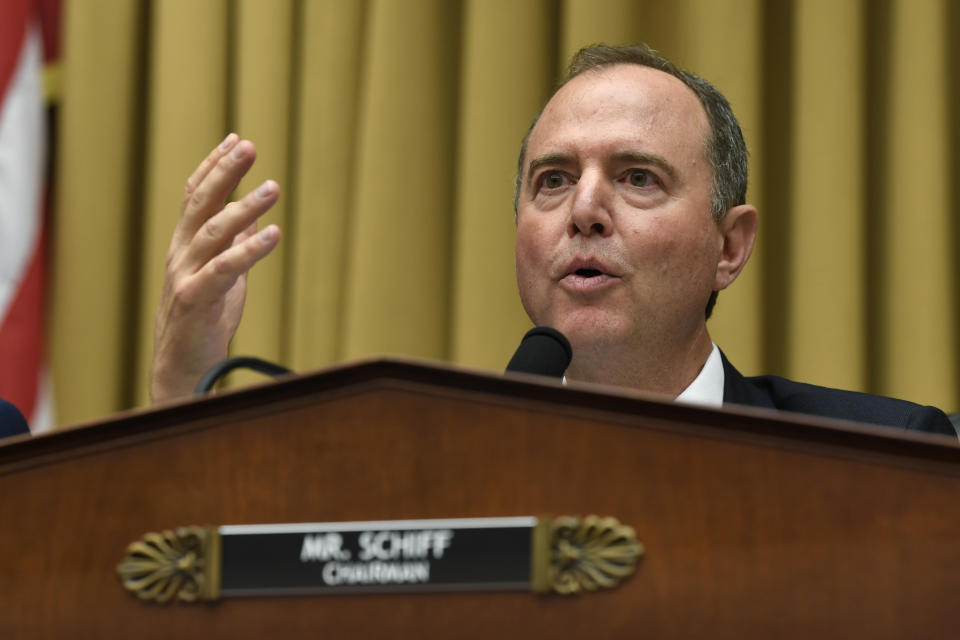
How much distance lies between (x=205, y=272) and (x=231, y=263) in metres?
0.04

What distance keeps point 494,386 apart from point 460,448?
37mm

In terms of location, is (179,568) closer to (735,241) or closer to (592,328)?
(592,328)

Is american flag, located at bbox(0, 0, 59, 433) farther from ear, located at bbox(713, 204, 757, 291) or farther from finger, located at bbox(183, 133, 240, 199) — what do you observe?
ear, located at bbox(713, 204, 757, 291)

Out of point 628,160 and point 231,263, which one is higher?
point 628,160

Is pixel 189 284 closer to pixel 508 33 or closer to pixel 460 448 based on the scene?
pixel 460 448

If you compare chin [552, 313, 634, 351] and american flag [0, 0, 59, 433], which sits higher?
american flag [0, 0, 59, 433]

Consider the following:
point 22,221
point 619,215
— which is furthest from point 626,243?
point 22,221

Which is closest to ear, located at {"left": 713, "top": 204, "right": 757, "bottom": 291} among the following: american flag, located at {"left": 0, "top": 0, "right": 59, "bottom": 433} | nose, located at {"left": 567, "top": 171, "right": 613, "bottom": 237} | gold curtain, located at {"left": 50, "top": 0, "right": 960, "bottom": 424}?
nose, located at {"left": 567, "top": 171, "right": 613, "bottom": 237}

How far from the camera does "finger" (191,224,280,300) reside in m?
1.09

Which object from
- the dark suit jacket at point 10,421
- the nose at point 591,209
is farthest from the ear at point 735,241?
the dark suit jacket at point 10,421

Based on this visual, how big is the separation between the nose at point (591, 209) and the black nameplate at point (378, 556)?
0.82 m

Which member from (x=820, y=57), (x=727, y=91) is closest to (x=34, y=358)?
Result: (x=727, y=91)

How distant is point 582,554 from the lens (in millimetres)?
602

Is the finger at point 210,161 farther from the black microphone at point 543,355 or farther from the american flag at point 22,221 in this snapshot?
the american flag at point 22,221
